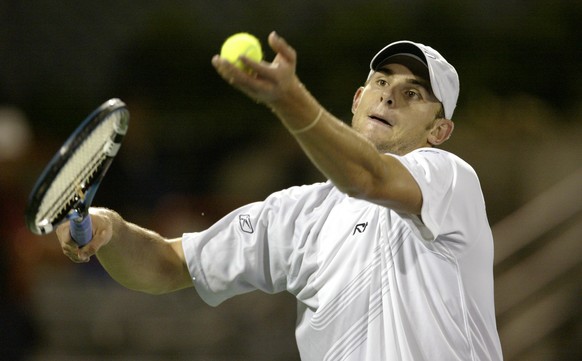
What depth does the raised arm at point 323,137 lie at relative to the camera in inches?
95.7

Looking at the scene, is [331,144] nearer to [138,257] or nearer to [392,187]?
[392,187]

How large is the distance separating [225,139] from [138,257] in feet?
12.9

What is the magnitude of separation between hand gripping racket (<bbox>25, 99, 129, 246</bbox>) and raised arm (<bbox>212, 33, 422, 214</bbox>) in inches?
30.6

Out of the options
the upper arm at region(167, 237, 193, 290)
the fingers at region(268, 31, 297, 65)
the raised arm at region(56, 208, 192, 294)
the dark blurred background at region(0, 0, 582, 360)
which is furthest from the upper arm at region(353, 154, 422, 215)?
the dark blurred background at region(0, 0, 582, 360)

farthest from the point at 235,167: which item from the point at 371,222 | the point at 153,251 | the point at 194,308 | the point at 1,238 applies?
the point at 371,222

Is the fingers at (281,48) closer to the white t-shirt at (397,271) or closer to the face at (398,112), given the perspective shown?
the white t-shirt at (397,271)

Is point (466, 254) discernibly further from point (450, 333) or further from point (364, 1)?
point (364, 1)

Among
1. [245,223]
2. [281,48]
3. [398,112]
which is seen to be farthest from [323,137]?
[245,223]

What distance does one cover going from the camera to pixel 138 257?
3754mm

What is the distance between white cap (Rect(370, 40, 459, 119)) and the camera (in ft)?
11.6

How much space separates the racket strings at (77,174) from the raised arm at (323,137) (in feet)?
2.77

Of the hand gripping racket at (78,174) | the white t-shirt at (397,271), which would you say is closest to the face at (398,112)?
the white t-shirt at (397,271)

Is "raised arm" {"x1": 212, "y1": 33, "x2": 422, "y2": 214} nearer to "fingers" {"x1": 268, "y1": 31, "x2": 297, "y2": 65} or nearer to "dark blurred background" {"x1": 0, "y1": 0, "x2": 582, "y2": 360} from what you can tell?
"fingers" {"x1": 268, "y1": 31, "x2": 297, "y2": 65}

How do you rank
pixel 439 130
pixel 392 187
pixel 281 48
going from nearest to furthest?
pixel 281 48 → pixel 392 187 → pixel 439 130
